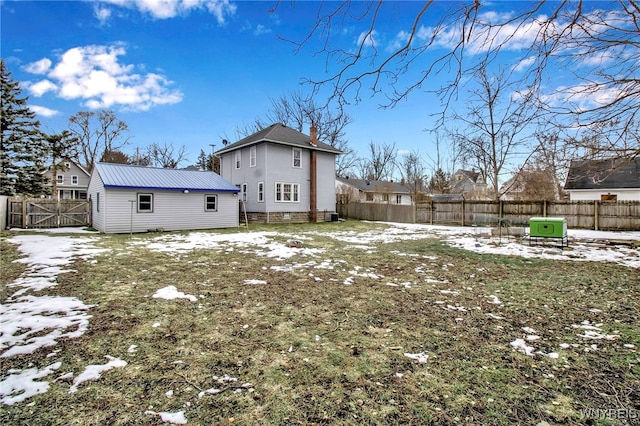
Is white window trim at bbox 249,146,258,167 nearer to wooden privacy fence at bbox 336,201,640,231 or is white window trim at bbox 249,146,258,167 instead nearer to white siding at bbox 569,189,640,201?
wooden privacy fence at bbox 336,201,640,231

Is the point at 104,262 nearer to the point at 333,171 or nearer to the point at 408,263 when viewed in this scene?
the point at 408,263

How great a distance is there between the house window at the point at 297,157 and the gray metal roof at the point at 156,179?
16.0 feet

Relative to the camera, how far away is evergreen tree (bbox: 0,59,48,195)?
18.1 metres

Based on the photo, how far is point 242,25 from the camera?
6559mm

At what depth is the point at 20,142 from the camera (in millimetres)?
18781

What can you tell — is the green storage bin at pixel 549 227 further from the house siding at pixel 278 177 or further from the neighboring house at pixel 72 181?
the neighboring house at pixel 72 181

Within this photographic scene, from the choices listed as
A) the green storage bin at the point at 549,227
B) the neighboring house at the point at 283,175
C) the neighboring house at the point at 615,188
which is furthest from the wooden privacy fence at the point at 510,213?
the neighboring house at the point at 283,175

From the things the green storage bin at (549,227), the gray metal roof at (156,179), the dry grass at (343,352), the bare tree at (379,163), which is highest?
the bare tree at (379,163)

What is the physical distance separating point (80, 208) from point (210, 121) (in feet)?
57.8

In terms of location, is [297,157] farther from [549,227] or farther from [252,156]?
[549,227]

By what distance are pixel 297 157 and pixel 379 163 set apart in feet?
88.2

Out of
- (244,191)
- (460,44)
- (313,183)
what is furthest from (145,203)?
(460,44)

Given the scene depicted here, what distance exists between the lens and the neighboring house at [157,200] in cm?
1388

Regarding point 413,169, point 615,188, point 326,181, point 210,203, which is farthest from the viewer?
point 413,169
